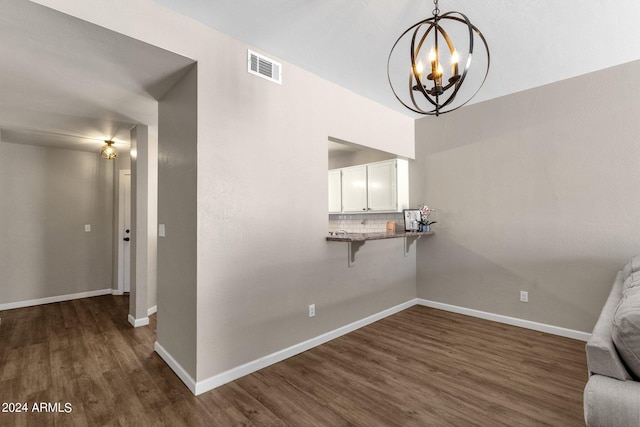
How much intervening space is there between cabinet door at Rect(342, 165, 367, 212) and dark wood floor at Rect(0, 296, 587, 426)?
212 cm

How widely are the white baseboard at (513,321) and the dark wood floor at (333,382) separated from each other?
166mm

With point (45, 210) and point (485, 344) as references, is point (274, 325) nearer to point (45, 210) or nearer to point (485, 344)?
point (485, 344)

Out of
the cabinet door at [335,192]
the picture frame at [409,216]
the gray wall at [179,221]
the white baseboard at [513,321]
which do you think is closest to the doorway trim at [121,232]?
the gray wall at [179,221]

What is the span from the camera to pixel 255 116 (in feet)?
8.50

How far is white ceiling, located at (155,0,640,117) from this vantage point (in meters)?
2.10

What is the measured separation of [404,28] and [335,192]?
130 inches

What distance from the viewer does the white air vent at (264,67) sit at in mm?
2562

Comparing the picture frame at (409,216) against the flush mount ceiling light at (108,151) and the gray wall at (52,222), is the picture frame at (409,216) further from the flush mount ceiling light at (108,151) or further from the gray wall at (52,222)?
the gray wall at (52,222)

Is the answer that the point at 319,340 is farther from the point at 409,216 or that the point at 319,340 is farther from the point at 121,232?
the point at 121,232

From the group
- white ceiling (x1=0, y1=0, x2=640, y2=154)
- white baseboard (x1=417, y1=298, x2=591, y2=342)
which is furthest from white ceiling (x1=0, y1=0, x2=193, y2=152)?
white baseboard (x1=417, y1=298, x2=591, y2=342)

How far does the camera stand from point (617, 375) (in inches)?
45.3

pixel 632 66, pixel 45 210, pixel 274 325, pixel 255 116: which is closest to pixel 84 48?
pixel 255 116

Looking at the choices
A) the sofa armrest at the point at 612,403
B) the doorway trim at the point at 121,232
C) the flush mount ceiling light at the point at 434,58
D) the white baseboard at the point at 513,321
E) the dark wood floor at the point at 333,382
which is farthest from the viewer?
the doorway trim at the point at 121,232

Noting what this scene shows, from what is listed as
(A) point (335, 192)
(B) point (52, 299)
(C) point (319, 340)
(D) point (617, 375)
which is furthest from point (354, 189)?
(B) point (52, 299)
